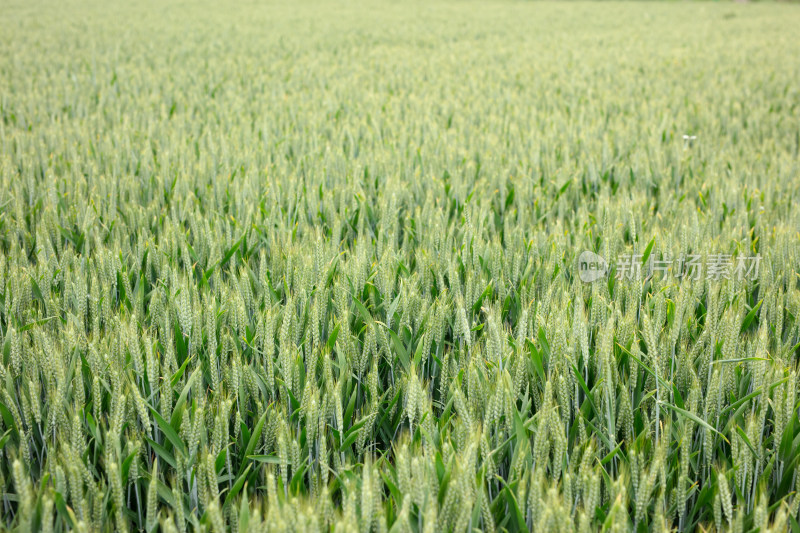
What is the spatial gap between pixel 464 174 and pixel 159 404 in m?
2.09

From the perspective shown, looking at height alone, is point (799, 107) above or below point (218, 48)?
below

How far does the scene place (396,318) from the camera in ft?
5.21

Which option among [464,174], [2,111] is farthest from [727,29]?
[2,111]

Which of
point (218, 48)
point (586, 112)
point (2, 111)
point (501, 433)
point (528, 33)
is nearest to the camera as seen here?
point (501, 433)

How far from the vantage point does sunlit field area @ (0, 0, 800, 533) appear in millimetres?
1011

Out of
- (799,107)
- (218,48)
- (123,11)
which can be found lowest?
(799,107)

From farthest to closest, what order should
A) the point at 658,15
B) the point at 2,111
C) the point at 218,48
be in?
the point at 658,15 < the point at 218,48 < the point at 2,111

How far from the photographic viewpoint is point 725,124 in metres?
4.31

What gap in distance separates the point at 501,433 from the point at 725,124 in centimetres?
411

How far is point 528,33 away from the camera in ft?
35.1

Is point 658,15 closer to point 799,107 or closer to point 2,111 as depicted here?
point 799,107

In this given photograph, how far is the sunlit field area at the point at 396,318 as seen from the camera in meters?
1.01

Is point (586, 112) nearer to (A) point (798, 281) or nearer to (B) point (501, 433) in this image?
(A) point (798, 281)

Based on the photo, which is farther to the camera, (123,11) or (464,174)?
(123,11)
